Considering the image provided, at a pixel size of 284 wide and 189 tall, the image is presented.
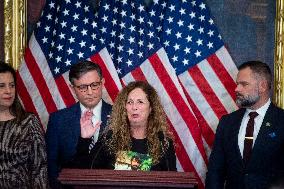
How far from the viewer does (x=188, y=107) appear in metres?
4.50

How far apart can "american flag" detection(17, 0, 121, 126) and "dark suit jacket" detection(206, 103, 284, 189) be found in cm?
123

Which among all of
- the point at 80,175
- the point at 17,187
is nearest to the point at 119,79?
the point at 17,187

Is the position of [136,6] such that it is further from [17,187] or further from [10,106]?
[17,187]

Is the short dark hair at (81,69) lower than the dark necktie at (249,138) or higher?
higher

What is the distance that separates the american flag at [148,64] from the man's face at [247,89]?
0.77 meters

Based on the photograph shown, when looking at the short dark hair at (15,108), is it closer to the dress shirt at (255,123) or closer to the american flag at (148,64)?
the american flag at (148,64)

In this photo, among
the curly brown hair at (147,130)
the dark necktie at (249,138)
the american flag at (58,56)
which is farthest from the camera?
the american flag at (58,56)

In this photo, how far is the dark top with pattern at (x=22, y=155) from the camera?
11.5 feet

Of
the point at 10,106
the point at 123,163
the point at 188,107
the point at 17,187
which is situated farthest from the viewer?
the point at 188,107

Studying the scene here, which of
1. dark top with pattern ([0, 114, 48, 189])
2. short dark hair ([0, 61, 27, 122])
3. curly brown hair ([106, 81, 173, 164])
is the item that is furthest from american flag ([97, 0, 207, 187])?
dark top with pattern ([0, 114, 48, 189])

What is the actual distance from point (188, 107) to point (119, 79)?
71cm

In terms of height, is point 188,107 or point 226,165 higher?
point 188,107

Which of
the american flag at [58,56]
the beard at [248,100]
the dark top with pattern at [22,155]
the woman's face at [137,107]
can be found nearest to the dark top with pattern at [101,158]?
the woman's face at [137,107]

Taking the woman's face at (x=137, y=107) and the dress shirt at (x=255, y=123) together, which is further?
the dress shirt at (x=255, y=123)
